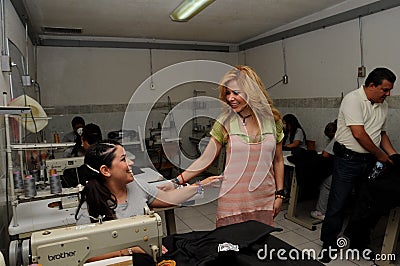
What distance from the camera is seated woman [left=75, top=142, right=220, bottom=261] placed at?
1.35 meters

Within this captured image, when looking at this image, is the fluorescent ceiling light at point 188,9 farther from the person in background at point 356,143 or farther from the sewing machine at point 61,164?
the sewing machine at point 61,164

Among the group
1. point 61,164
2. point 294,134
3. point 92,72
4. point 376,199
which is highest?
point 92,72

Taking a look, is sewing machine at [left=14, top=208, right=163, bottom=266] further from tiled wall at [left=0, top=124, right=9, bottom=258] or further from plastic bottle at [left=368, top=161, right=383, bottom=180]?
plastic bottle at [left=368, top=161, right=383, bottom=180]

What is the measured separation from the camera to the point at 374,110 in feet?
8.11

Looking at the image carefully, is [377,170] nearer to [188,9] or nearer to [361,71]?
[361,71]

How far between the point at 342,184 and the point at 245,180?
144 centimetres

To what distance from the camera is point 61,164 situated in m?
2.35

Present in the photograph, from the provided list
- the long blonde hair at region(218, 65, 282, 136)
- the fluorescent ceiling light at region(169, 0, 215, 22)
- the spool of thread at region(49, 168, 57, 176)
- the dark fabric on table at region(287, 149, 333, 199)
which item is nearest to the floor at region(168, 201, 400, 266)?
the dark fabric on table at region(287, 149, 333, 199)

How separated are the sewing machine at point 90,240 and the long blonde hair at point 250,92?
0.66 m

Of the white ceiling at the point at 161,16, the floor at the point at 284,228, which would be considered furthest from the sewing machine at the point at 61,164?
the white ceiling at the point at 161,16

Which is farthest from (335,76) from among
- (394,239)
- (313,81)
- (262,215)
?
(262,215)

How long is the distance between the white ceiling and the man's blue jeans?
1802 millimetres

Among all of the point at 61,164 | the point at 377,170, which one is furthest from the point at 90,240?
the point at 377,170

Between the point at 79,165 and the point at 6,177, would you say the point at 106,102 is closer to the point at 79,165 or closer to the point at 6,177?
the point at 79,165
